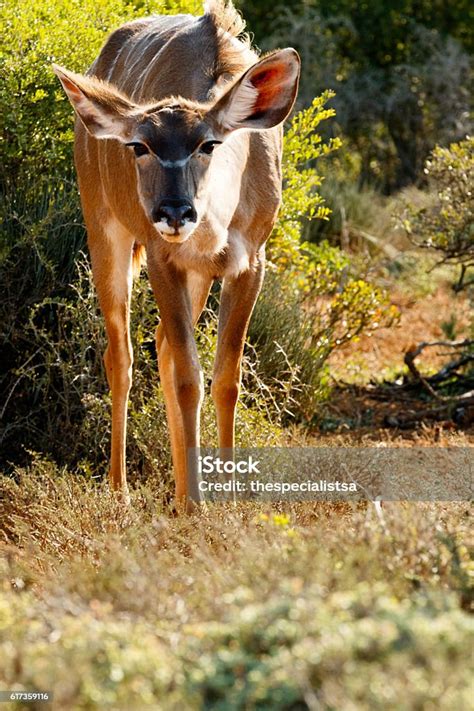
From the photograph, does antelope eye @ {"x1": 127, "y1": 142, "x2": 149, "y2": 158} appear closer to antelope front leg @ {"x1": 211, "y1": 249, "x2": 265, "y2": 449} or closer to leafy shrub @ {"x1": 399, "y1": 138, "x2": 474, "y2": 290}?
antelope front leg @ {"x1": 211, "y1": 249, "x2": 265, "y2": 449}

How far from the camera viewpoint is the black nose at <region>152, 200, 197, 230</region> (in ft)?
15.2

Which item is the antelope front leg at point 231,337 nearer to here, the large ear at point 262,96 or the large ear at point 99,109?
the large ear at point 262,96

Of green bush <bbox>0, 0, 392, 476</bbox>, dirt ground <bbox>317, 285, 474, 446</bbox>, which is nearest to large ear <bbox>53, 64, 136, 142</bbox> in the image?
green bush <bbox>0, 0, 392, 476</bbox>

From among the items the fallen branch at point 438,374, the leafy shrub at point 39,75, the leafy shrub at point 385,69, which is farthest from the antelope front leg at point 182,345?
the leafy shrub at point 385,69

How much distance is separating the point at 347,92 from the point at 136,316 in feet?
33.3

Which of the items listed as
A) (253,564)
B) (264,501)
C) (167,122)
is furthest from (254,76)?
(253,564)

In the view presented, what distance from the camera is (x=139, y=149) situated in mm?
4961

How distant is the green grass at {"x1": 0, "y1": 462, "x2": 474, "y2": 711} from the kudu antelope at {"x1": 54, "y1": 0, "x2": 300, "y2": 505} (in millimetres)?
1087

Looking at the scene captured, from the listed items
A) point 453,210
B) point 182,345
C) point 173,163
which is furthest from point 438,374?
point 173,163

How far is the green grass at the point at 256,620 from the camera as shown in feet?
9.24

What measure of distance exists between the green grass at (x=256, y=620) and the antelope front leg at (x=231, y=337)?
1.03m

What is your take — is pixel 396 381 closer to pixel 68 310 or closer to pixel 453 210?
pixel 453 210

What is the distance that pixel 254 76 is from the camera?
16.4 feet

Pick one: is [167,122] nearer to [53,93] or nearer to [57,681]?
[53,93]
